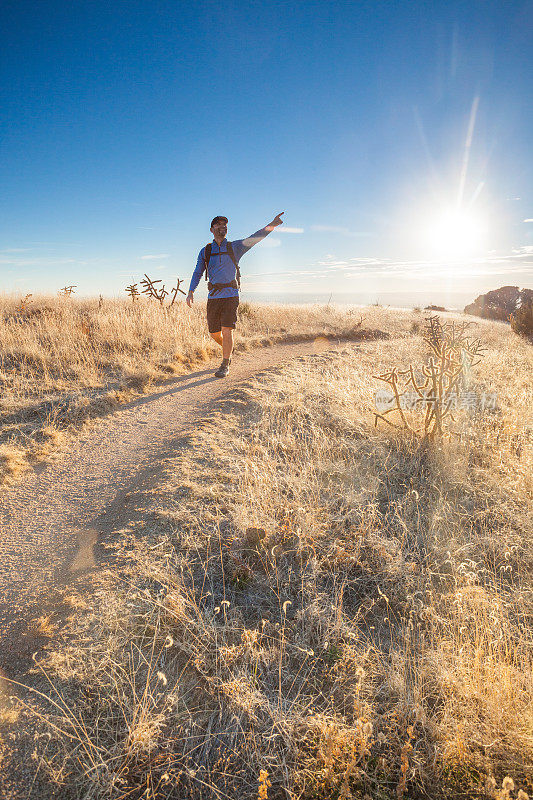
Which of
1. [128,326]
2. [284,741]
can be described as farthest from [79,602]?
[128,326]

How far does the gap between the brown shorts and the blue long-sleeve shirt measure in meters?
0.09

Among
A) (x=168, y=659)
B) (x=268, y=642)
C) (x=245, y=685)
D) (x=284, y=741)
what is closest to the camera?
(x=284, y=741)

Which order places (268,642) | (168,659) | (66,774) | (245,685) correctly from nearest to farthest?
(66,774)
(245,685)
(168,659)
(268,642)

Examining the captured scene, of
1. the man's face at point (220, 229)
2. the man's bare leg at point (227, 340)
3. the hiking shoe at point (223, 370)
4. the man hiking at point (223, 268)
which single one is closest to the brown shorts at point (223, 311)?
the man hiking at point (223, 268)

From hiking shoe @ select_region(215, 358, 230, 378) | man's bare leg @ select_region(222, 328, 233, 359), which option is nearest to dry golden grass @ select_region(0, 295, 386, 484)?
hiking shoe @ select_region(215, 358, 230, 378)

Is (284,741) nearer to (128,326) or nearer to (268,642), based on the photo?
(268,642)

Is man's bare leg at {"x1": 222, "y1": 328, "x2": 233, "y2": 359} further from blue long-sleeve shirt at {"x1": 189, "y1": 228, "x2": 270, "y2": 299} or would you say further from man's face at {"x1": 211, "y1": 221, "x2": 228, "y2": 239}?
man's face at {"x1": 211, "y1": 221, "x2": 228, "y2": 239}

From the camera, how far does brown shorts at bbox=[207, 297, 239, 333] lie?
6.84m

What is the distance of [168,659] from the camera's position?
2170 millimetres

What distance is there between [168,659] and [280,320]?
13.3m

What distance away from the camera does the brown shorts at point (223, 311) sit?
6.84 metres

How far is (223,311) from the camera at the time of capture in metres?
6.95

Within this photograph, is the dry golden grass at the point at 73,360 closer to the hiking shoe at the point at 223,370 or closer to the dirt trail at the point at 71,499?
the dirt trail at the point at 71,499

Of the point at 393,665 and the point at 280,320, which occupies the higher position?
the point at 280,320
